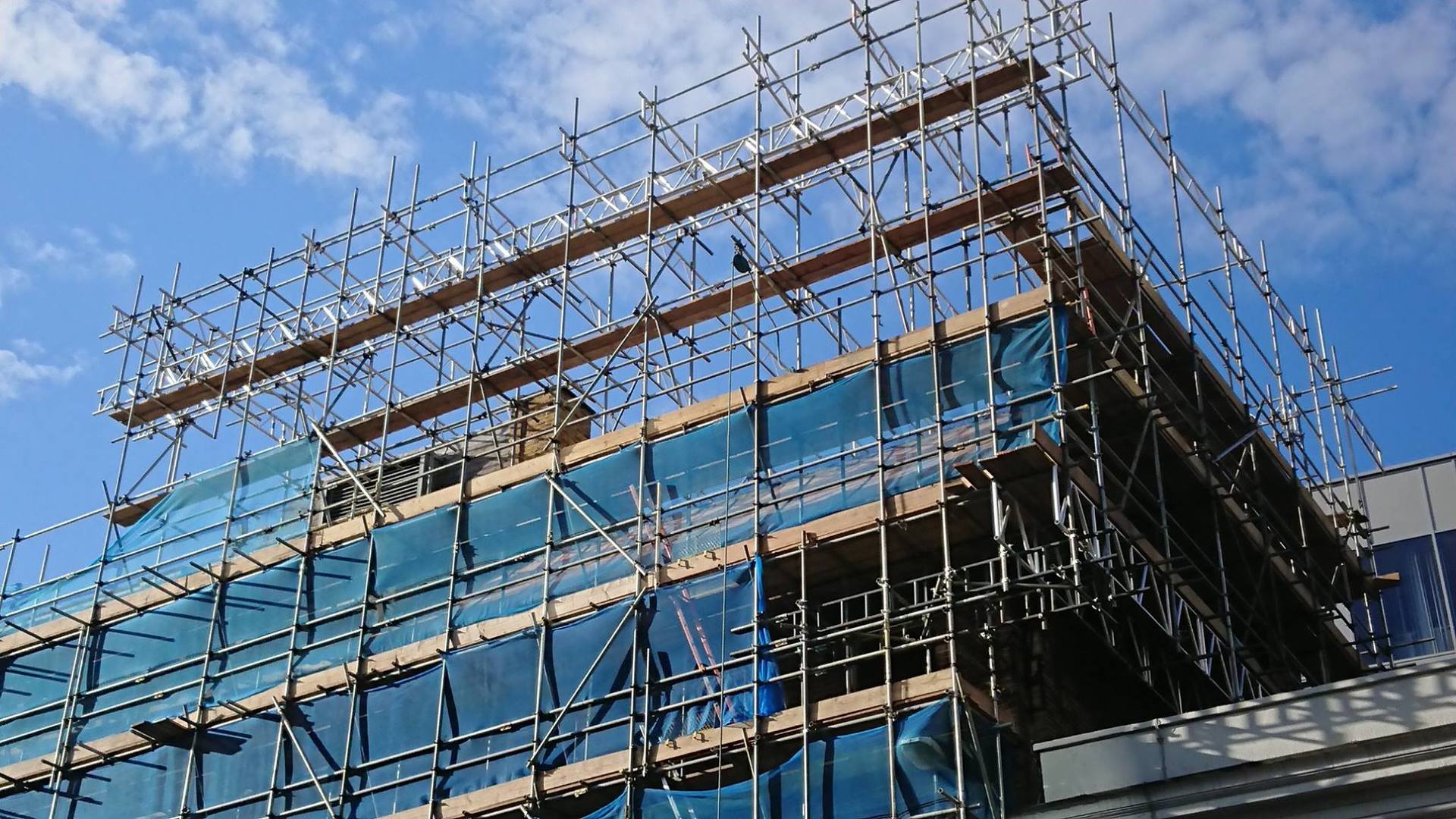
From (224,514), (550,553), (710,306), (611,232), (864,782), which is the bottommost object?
(864,782)

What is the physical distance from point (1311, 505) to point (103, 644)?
683 inches

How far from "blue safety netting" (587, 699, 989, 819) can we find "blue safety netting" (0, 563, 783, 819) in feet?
2.99

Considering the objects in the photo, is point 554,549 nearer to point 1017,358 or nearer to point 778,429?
point 778,429

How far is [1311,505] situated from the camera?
28.8m

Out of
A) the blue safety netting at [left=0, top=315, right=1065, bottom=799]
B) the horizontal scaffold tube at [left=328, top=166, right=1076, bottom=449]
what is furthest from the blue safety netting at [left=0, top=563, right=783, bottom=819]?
→ the horizontal scaffold tube at [left=328, top=166, right=1076, bottom=449]

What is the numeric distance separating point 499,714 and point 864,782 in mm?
5344

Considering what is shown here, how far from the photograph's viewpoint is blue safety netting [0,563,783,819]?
75.0 feet

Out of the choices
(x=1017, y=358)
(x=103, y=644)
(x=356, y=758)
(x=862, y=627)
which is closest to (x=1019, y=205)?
(x=1017, y=358)

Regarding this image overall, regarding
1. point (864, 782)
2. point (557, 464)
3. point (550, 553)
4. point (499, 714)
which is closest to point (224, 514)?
point (557, 464)

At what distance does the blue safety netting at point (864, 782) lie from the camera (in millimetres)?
20469

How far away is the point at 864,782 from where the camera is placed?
2091cm

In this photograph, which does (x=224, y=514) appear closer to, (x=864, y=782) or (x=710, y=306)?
(x=710, y=306)

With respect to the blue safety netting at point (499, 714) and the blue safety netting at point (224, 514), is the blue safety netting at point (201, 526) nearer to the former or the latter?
the blue safety netting at point (224, 514)

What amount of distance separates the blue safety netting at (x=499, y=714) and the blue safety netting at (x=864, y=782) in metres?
0.91
